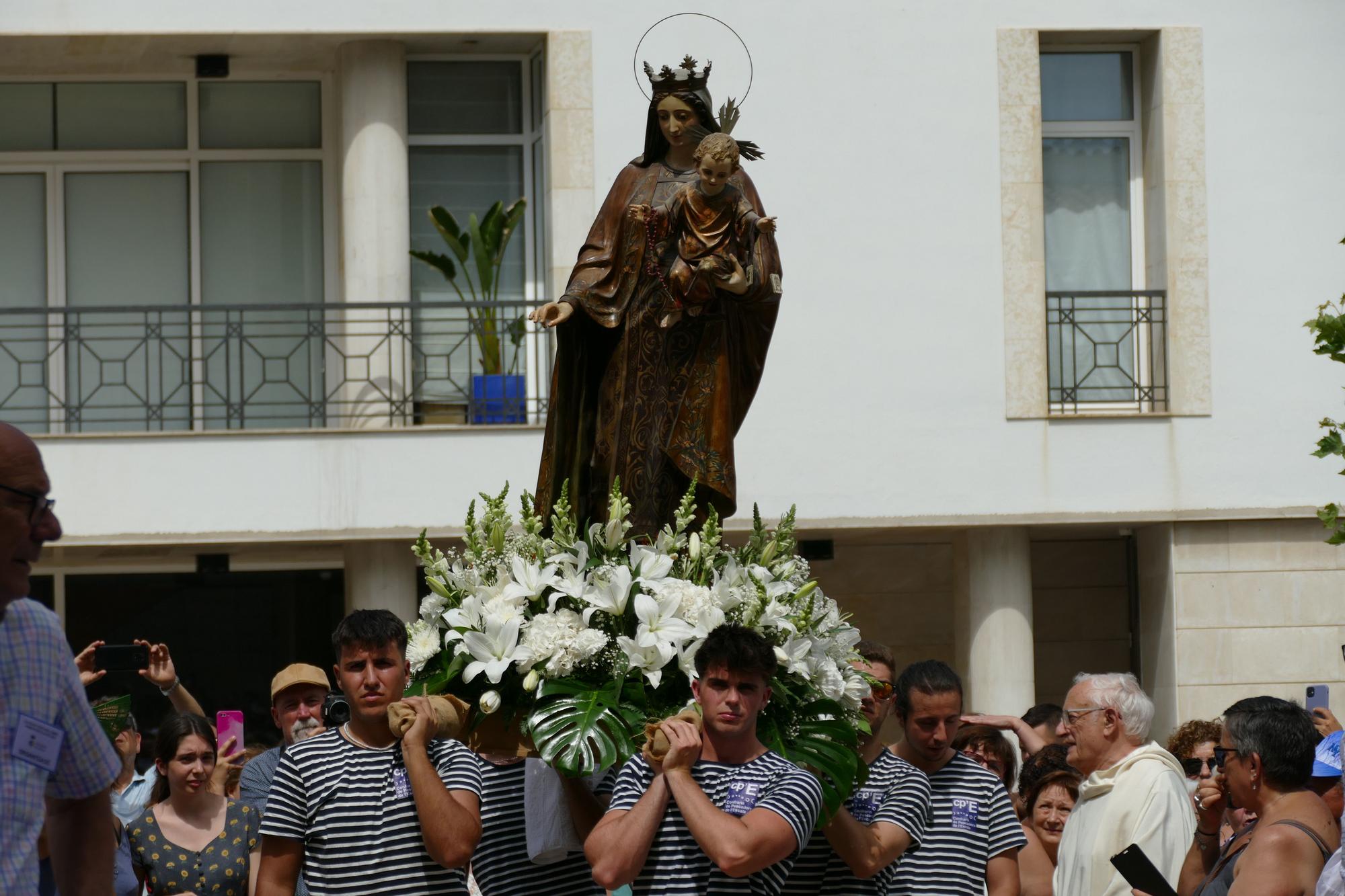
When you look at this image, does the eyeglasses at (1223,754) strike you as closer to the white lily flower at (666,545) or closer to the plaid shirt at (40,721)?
the white lily flower at (666,545)

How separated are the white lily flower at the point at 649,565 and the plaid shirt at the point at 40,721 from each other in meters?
2.08

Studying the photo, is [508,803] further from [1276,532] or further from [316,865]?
[1276,532]

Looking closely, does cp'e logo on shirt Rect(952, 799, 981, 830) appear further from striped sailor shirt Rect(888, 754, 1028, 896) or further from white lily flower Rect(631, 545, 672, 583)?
white lily flower Rect(631, 545, 672, 583)

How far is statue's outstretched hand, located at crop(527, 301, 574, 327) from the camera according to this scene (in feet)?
20.9

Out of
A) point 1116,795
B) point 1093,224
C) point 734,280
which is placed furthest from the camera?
point 1093,224

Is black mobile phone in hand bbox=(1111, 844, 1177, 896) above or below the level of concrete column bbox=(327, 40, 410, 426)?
below

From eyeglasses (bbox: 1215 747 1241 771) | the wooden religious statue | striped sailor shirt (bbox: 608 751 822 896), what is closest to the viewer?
striped sailor shirt (bbox: 608 751 822 896)

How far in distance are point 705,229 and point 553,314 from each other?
53 cm

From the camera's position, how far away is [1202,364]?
1538 cm

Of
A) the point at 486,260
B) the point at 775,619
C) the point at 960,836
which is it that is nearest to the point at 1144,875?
the point at 960,836

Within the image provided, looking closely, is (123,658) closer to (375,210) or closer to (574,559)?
(574,559)

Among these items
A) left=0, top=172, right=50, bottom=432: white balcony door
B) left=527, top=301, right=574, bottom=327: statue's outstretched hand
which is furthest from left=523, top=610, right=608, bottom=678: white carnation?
left=0, top=172, right=50, bottom=432: white balcony door

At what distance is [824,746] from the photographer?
223 inches

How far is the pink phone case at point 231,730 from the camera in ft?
26.1
